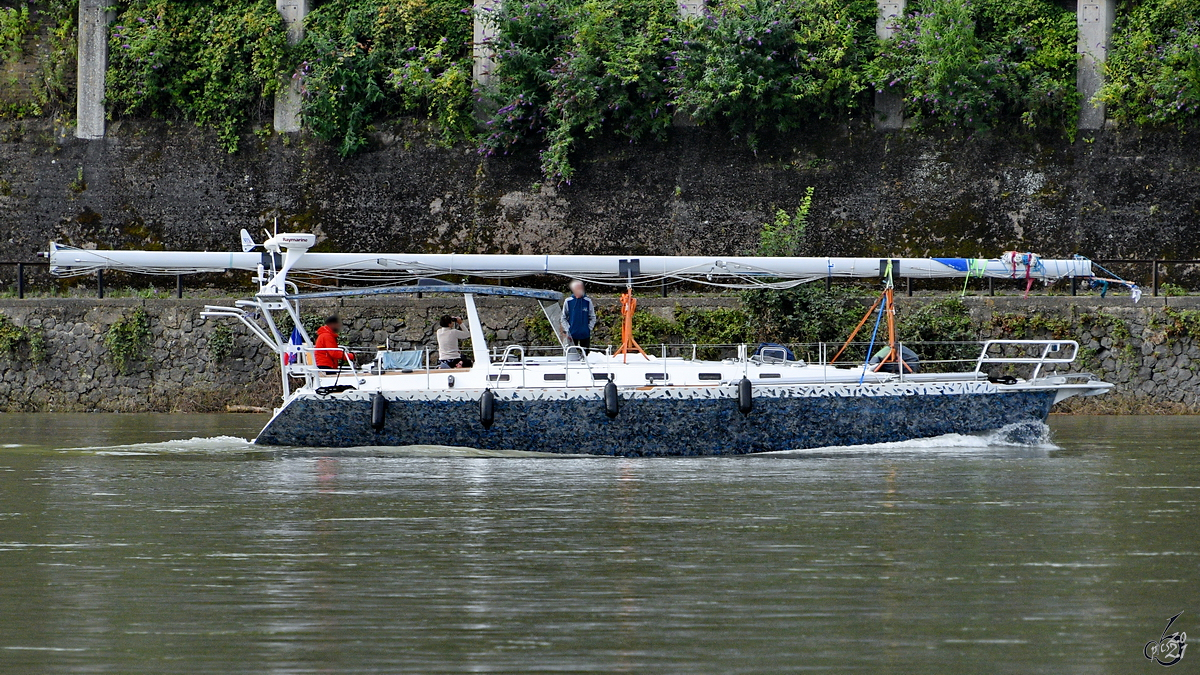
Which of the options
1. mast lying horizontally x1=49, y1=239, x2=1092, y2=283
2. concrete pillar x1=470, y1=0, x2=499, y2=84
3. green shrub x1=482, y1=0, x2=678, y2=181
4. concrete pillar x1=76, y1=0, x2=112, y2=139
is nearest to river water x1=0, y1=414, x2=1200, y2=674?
mast lying horizontally x1=49, y1=239, x2=1092, y2=283

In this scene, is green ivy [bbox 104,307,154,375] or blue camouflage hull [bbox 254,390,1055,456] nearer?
blue camouflage hull [bbox 254,390,1055,456]

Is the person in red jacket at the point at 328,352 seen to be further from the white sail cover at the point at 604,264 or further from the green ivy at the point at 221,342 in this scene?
the green ivy at the point at 221,342

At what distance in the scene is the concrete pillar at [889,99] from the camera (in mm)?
25219

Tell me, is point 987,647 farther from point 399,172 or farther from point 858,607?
point 399,172

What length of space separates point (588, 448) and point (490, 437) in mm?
1073

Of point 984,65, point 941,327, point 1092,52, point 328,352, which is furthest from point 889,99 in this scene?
point 328,352

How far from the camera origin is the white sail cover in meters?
17.5

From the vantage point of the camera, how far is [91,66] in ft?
90.4

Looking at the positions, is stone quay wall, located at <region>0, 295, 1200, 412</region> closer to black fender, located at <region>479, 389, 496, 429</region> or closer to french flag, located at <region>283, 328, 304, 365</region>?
french flag, located at <region>283, 328, 304, 365</region>

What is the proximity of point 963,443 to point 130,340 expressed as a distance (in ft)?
45.9

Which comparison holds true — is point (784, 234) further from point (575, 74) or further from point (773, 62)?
point (575, 74)

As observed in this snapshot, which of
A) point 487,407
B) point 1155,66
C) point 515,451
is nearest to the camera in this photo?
point 487,407

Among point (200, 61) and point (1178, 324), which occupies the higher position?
point (200, 61)

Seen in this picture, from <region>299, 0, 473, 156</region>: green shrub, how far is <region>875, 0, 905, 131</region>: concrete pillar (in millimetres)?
7252
